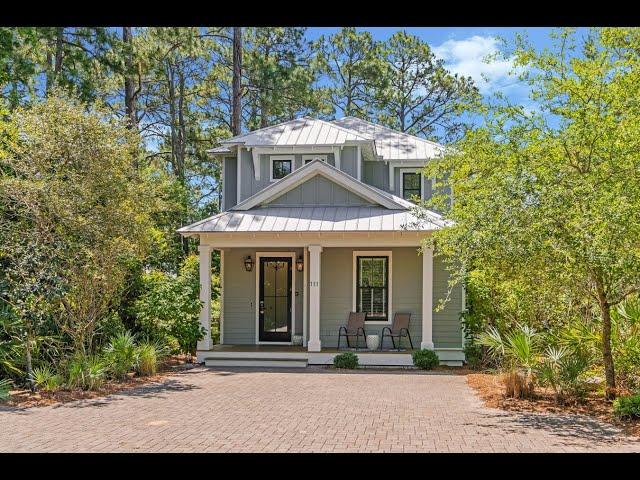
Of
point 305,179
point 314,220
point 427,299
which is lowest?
point 427,299

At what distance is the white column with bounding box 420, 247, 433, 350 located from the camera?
48.3 ft

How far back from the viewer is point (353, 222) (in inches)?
600

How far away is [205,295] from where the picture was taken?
50.4 ft

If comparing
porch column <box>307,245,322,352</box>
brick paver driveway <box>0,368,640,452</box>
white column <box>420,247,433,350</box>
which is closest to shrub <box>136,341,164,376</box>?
brick paver driveway <box>0,368,640,452</box>

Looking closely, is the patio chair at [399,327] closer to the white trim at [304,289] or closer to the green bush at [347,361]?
the green bush at [347,361]

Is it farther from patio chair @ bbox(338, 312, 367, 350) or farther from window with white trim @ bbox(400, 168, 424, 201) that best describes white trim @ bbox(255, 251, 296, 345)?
window with white trim @ bbox(400, 168, 424, 201)

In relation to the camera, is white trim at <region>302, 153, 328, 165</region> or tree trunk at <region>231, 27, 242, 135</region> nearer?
white trim at <region>302, 153, 328, 165</region>

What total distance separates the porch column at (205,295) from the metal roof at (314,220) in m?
0.65

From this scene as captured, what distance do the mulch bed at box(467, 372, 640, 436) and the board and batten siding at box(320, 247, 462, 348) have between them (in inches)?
175

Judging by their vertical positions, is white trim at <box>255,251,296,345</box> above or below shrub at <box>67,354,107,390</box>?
above

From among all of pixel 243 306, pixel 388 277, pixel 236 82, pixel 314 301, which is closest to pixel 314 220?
pixel 314 301

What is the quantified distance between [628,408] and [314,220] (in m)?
8.65

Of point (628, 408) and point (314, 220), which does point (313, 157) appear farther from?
point (628, 408)
